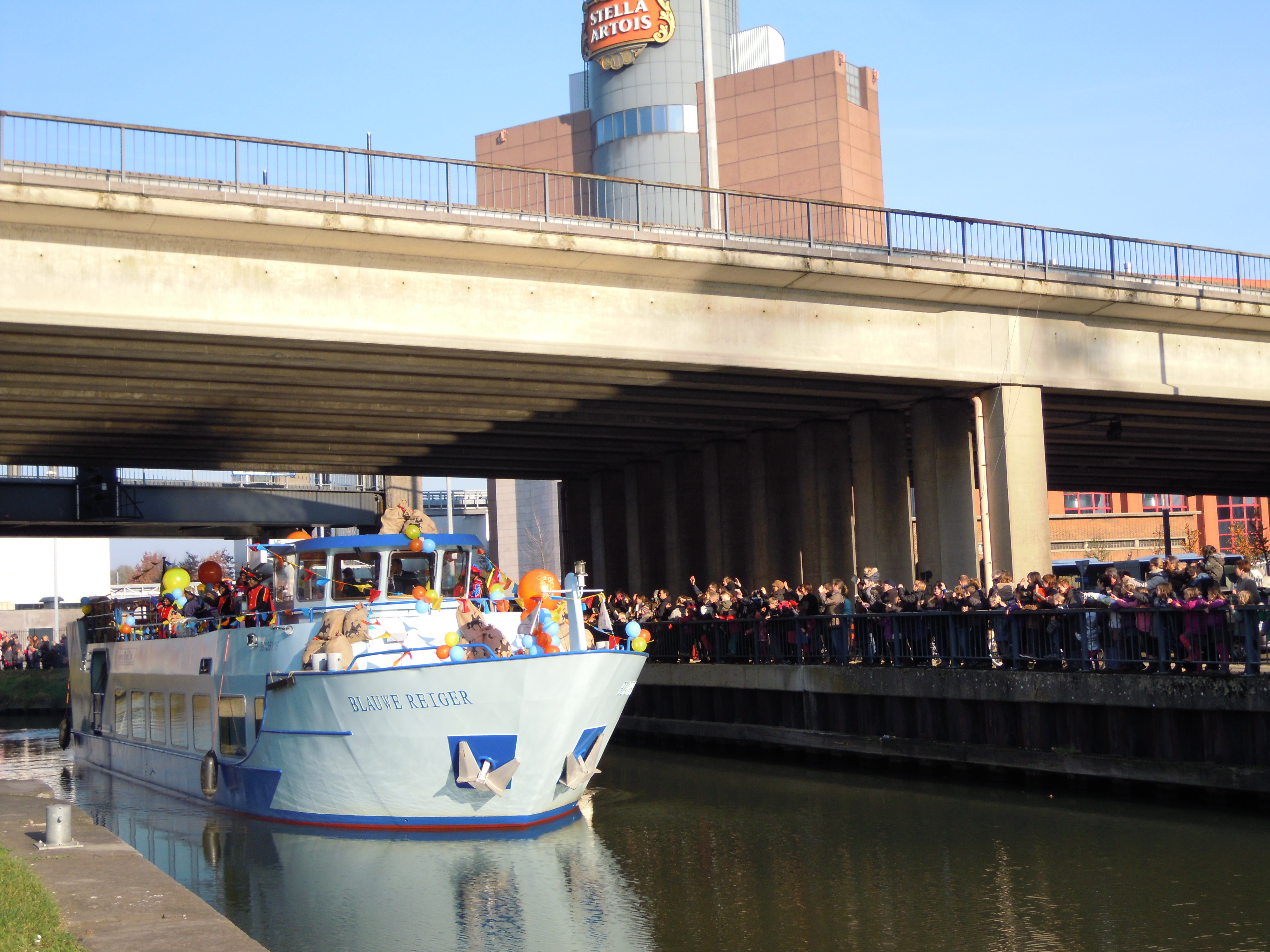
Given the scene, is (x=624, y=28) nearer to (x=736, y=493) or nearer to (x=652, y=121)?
(x=652, y=121)

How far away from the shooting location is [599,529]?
47781 mm

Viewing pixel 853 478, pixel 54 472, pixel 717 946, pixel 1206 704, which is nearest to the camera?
pixel 717 946

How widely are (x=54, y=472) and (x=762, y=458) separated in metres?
23.7

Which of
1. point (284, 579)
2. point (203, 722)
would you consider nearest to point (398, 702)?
point (284, 579)

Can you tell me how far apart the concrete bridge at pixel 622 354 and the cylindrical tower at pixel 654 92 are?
54.8m

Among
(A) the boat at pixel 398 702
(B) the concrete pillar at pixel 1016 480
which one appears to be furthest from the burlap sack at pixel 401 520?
(B) the concrete pillar at pixel 1016 480

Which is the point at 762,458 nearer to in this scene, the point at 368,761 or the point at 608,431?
the point at 608,431

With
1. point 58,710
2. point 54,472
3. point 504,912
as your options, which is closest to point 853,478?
point 504,912

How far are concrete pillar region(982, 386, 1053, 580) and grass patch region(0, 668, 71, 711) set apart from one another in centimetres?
3663

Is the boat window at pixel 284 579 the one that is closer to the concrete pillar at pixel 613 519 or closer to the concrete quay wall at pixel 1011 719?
the concrete quay wall at pixel 1011 719

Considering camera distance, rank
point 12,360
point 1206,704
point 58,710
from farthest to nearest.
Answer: point 58,710 < point 12,360 < point 1206,704

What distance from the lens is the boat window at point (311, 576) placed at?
64.8 ft

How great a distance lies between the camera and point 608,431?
3891 centimetres

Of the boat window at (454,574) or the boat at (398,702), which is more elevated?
the boat window at (454,574)
